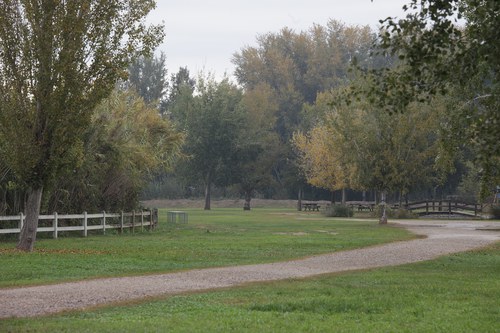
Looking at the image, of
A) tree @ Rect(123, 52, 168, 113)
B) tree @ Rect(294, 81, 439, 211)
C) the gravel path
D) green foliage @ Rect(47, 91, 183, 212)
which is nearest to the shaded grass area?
the gravel path

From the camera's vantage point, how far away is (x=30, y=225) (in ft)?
84.0

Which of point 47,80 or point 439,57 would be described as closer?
point 439,57

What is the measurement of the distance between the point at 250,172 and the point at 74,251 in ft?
197

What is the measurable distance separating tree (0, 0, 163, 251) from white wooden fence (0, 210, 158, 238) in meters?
4.45

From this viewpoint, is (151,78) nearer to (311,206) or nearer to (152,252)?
(311,206)

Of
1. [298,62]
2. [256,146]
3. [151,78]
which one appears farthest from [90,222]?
[151,78]

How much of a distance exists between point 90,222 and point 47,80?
12.1m

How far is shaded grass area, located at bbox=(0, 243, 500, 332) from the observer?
1130cm

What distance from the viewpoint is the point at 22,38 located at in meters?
25.0

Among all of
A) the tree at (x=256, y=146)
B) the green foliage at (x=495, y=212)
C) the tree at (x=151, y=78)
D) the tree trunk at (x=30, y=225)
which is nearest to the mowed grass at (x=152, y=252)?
the tree trunk at (x=30, y=225)

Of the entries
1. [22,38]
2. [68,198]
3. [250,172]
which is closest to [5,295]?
[22,38]

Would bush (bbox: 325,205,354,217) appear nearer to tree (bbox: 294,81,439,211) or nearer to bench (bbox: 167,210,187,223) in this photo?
tree (bbox: 294,81,439,211)

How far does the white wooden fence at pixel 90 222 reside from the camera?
3000 centimetres

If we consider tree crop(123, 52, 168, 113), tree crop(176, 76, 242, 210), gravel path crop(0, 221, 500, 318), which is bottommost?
gravel path crop(0, 221, 500, 318)
